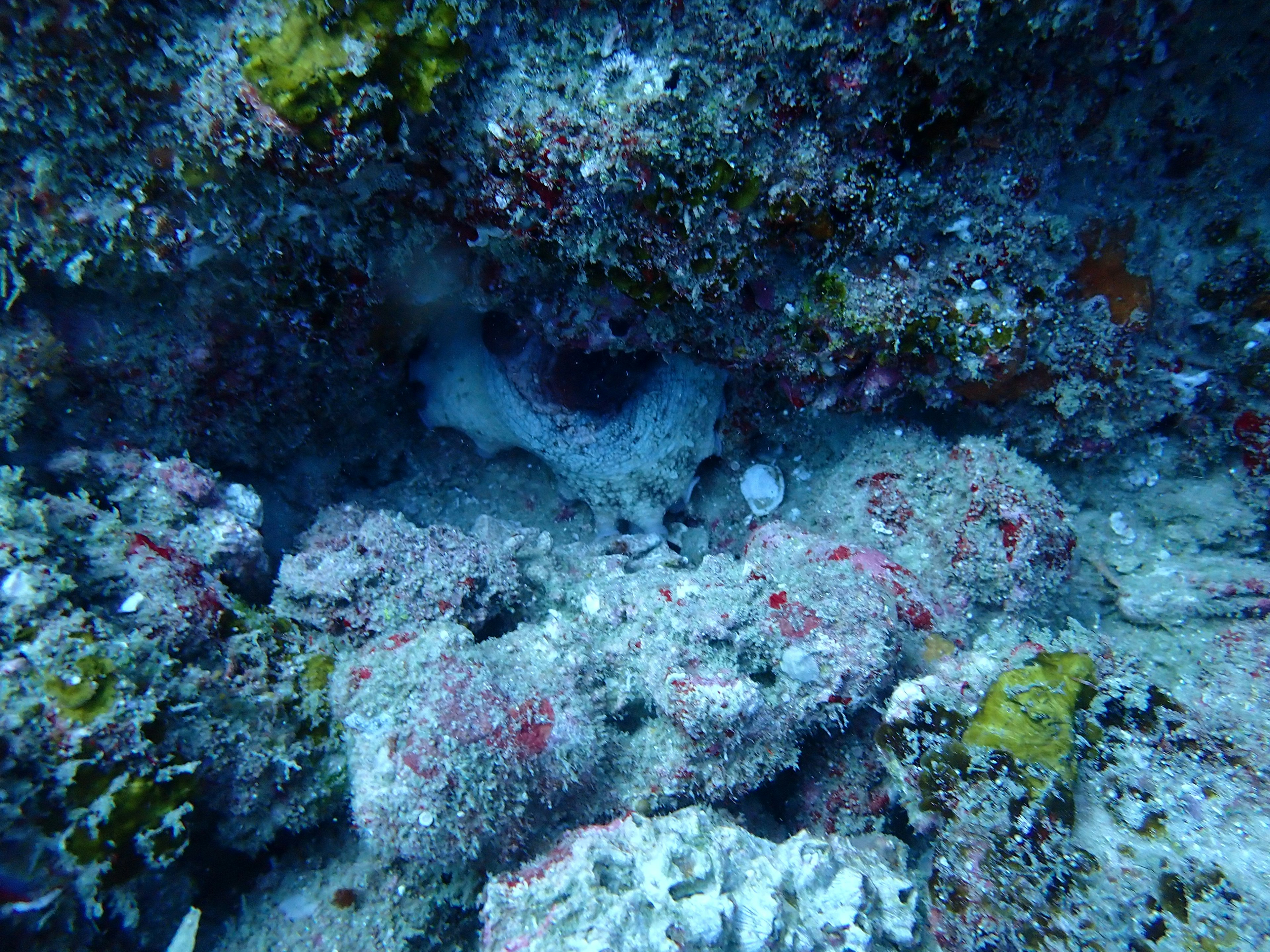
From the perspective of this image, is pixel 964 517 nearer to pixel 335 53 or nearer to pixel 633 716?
pixel 633 716

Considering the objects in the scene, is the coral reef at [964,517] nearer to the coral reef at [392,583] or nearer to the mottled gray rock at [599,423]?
the mottled gray rock at [599,423]

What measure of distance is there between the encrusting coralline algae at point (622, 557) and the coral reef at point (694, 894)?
0.05 feet

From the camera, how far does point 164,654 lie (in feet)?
8.18

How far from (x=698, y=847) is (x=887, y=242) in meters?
2.75

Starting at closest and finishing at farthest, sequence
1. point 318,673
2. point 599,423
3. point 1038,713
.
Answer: point 1038,713 < point 318,673 < point 599,423

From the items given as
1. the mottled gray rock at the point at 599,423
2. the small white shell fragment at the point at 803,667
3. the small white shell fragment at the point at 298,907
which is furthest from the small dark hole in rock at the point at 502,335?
the small white shell fragment at the point at 298,907

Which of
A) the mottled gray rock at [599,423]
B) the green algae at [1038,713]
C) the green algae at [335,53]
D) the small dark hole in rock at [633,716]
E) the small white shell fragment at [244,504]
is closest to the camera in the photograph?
the green algae at [335,53]

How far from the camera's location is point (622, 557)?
3748mm

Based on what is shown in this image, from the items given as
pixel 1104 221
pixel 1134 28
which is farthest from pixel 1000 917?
pixel 1134 28

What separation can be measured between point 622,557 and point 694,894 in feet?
5.75

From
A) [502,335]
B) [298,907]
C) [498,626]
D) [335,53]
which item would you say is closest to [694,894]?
[498,626]

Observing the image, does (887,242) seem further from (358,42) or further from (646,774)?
(646,774)

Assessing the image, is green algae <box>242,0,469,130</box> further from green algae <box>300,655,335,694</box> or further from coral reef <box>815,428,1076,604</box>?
coral reef <box>815,428,1076,604</box>

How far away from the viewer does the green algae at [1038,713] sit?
2.55 meters
